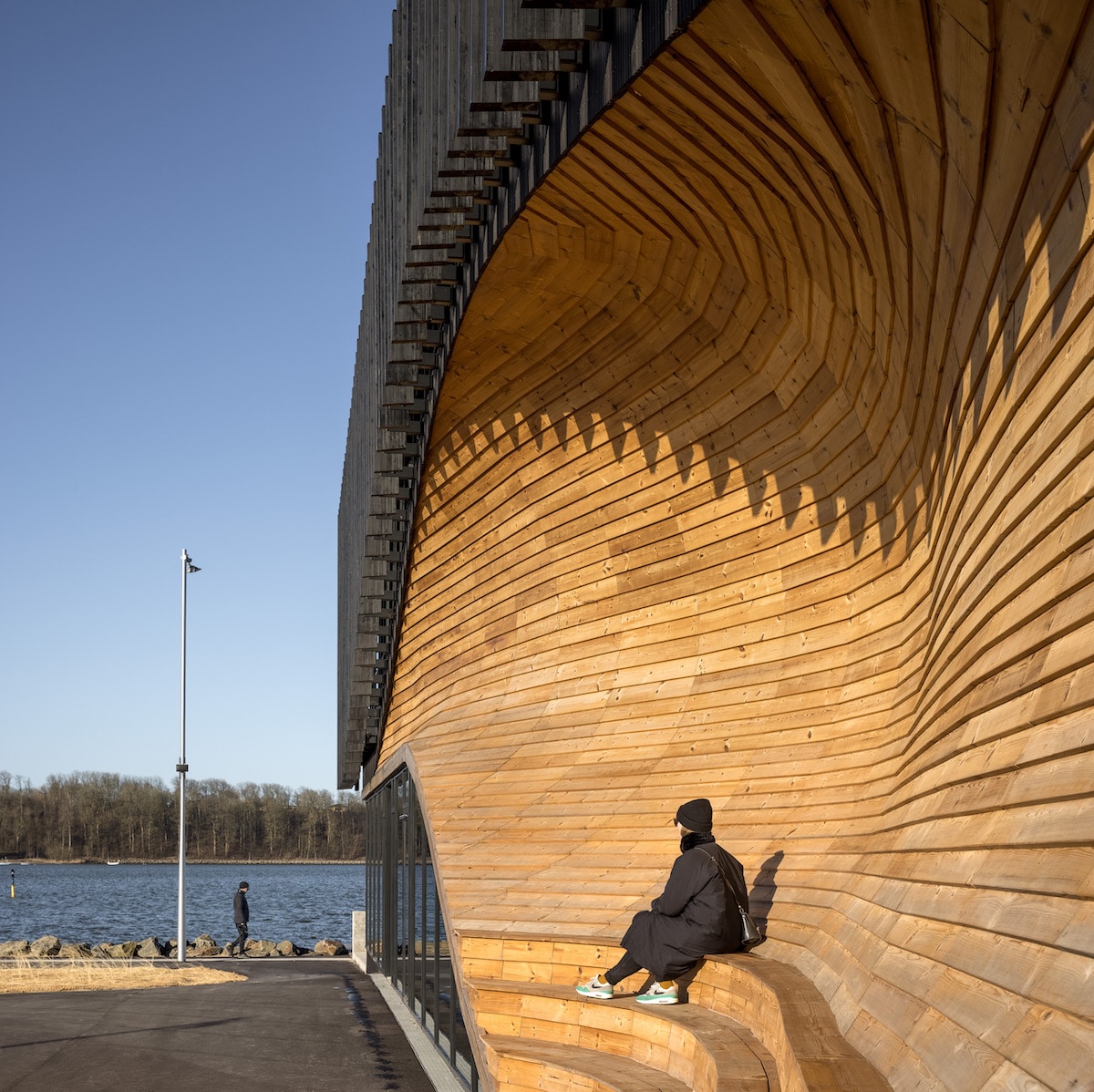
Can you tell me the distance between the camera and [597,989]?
22.1 ft

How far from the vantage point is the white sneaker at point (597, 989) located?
6680mm

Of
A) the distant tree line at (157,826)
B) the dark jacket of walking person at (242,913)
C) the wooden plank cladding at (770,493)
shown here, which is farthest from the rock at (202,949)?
the distant tree line at (157,826)

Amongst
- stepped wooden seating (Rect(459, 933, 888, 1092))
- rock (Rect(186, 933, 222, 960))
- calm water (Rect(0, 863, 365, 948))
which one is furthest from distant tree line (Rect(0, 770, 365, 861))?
stepped wooden seating (Rect(459, 933, 888, 1092))

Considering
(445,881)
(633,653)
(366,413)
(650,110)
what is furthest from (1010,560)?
(366,413)

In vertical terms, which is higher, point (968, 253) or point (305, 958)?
point (968, 253)

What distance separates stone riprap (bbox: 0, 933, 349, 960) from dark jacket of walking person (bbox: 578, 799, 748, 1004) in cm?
1924

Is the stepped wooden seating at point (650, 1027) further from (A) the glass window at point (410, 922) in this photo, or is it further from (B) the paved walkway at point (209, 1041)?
(B) the paved walkway at point (209, 1041)

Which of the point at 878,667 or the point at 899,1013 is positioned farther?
the point at 878,667

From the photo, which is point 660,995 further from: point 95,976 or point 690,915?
point 95,976

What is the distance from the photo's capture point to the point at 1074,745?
3.11 metres

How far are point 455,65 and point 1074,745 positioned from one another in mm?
6006

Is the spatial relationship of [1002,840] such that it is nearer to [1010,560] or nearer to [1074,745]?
[1074,745]

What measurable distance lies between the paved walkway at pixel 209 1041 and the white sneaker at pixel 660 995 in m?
4.43

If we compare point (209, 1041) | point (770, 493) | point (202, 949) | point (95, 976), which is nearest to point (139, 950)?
point (202, 949)
